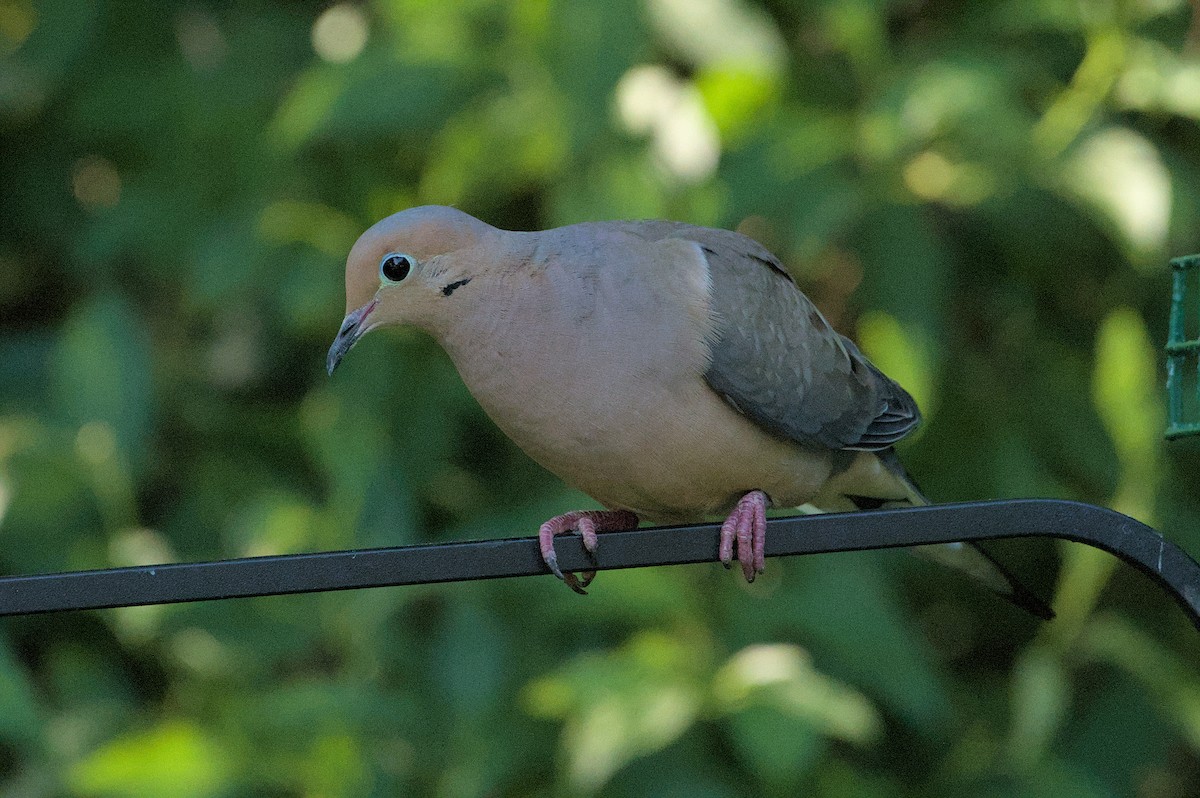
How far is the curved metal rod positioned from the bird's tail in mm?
703

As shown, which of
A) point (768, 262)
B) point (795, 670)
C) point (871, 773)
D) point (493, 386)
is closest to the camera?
point (493, 386)

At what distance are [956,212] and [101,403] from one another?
2111 millimetres

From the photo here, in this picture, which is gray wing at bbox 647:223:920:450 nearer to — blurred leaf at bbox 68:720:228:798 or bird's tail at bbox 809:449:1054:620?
bird's tail at bbox 809:449:1054:620

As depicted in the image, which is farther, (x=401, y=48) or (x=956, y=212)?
(x=956, y=212)

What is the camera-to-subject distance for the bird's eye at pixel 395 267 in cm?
225

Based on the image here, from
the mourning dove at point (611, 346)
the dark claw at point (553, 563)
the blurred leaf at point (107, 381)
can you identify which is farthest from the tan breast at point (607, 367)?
the blurred leaf at point (107, 381)

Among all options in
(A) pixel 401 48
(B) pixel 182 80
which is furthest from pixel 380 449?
(B) pixel 182 80

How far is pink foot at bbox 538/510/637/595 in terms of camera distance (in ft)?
6.55

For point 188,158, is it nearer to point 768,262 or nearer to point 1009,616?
point 768,262

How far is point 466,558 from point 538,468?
6.60ft

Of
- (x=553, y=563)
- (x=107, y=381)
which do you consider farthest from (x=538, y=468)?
(x=553, y=563)

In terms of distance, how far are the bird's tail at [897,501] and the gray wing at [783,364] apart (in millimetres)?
119

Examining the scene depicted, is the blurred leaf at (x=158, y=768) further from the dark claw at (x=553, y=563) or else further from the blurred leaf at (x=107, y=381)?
the dark claw at (x=553, y=563)

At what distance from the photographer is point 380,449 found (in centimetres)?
357
